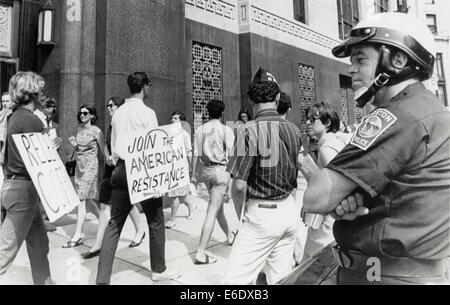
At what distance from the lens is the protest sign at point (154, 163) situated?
3.32m

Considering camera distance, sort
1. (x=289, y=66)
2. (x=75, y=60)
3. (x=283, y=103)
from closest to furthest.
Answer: (x=283, y=103), (x=75, y=60), (x=289, y=66)

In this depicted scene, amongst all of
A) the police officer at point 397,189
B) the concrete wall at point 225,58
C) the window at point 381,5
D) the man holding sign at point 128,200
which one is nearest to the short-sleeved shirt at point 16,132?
the man holding sign at point 128,200

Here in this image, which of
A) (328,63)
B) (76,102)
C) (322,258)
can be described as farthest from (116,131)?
(328,63)

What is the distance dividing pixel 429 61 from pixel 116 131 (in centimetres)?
306

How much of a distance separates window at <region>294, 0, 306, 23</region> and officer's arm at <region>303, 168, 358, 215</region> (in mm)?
13779

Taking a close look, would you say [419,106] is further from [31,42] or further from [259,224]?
[31,42]

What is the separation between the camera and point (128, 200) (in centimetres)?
335

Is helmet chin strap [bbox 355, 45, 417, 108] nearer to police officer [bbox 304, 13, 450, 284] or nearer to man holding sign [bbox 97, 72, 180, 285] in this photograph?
police officer [bbox 304, 13, 450, 284]

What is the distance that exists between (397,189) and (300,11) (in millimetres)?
14289

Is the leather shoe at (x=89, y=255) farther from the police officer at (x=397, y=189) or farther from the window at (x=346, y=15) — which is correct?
the window at (x=346, y=15)

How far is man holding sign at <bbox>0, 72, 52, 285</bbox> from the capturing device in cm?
285

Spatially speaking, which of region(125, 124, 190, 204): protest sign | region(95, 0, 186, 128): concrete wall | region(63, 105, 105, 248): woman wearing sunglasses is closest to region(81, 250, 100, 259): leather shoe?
region(63, 105, 105, 248): woman wearing sunglasses

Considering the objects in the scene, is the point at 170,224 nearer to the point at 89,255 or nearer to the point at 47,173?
the point at 89,255

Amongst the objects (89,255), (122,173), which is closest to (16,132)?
(122,173)
